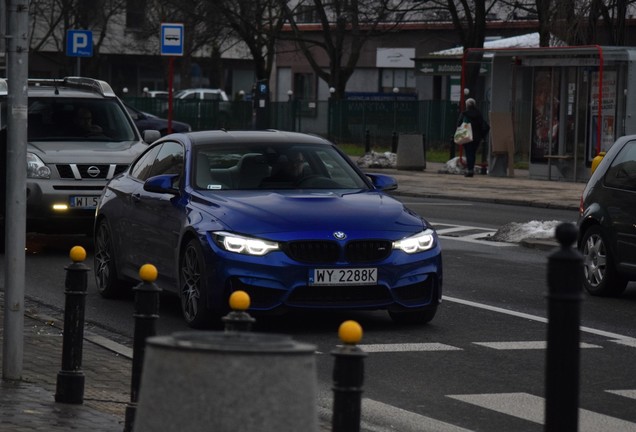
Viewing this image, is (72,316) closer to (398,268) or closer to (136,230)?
(398,268)

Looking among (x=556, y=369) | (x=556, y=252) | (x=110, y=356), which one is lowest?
(x=110, y=356)

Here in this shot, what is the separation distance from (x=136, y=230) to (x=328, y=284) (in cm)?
249

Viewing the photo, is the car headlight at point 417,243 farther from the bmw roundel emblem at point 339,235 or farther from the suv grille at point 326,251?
the bmw roundel emblem at point 339,235

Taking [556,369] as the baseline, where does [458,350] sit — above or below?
below

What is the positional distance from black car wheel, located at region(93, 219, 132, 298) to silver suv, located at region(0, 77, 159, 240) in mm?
2554

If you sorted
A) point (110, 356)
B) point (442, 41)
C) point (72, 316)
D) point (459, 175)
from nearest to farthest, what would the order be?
point (72, 316) < point (110, 356) < point (459, 175) < point (442, 41)

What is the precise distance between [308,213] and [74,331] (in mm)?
3070

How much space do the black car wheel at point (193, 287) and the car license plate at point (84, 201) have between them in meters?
5.62

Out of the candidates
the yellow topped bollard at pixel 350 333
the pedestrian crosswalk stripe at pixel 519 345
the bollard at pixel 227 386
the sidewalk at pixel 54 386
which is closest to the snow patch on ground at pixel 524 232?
the sidewalk at pixel 54 386

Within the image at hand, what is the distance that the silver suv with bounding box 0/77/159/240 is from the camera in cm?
1695

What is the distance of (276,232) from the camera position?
10.8 m

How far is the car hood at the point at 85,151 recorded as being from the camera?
17125 millimetres

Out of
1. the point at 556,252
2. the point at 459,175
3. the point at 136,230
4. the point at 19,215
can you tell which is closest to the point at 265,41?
the point at 459,175

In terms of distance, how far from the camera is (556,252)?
5059mm
